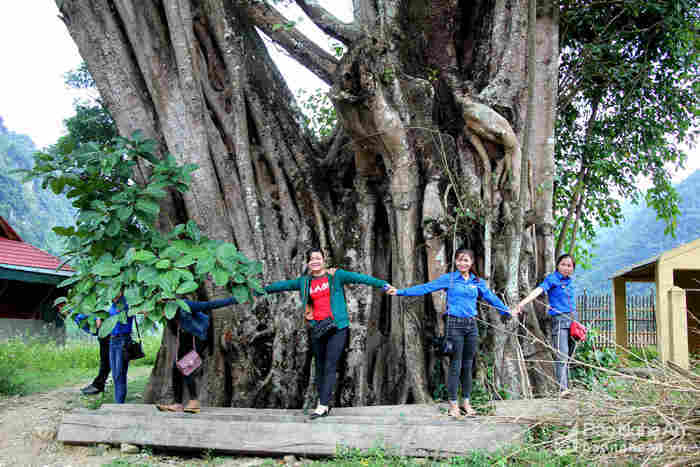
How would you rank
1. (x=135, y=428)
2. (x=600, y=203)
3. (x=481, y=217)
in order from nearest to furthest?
(x=135, y=428) → (x=481, y=217) → (x=600, y=203)

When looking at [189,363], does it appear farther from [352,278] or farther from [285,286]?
[352,278]

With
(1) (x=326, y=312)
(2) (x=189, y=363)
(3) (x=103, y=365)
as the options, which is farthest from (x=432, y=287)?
(3) (x=103, y=365)

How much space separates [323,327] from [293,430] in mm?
758

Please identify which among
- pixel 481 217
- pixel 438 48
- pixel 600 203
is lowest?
pixel 481 217

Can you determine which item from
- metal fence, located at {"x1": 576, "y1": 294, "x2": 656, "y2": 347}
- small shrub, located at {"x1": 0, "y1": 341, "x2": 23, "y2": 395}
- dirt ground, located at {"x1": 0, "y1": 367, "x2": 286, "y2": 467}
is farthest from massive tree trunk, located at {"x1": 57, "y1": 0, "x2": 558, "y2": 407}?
metal fence, located at {"x1": 576, "y1": 294, "x2": 656, "y2": 347}

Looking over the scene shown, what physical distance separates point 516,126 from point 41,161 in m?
4.27

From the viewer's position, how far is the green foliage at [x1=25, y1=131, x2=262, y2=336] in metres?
3.89

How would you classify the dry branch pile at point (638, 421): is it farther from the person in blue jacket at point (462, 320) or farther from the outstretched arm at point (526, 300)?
the outstretched arm at point (526, 300)

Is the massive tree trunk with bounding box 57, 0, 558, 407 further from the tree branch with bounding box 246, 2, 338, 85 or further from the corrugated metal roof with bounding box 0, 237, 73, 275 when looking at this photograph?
the corrugated metal roof with bounding box 0, 237, 73, 275

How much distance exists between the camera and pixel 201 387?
527cm

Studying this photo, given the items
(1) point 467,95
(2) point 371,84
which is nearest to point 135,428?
(2) point 371,84

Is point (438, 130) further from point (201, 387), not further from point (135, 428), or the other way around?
point (135, 428)

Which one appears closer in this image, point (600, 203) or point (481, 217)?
point (481, 217)

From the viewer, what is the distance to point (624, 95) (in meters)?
7.82
